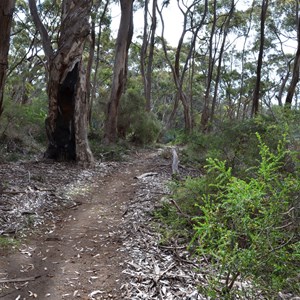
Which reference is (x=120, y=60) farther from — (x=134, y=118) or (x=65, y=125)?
(x=65, y=125)

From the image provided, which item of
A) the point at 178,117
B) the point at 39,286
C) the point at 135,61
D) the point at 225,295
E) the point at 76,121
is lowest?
the point at 39,286

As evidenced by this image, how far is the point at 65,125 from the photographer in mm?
9688

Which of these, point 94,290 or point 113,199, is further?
point 113,199

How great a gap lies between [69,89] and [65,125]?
1.00 metres

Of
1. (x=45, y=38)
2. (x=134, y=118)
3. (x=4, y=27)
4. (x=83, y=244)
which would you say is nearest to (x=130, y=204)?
(x=83, y=244)

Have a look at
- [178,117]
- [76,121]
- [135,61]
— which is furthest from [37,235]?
[178,117]

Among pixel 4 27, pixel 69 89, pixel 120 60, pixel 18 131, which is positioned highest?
pixel 120 60

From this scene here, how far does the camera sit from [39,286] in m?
3.51

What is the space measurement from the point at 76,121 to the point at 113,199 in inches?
130

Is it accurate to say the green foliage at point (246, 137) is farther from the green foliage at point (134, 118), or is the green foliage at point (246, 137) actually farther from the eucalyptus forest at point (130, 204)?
the green foliage at point (134, 118)

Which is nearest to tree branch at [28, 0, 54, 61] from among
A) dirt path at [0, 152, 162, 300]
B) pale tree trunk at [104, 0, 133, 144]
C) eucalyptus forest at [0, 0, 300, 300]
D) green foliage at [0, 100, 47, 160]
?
eucalyptus forest at [0, 0, 300, 300]

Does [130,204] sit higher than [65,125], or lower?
lower

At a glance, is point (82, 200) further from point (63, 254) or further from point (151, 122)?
point (151, 122)

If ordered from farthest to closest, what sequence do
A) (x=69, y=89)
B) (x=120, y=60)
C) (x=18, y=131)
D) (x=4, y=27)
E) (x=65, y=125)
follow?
(x=120, y=60)
(x=18, y=131)
(x=65, y=125)
(x=69, y=89)
(x=4, y=27)
